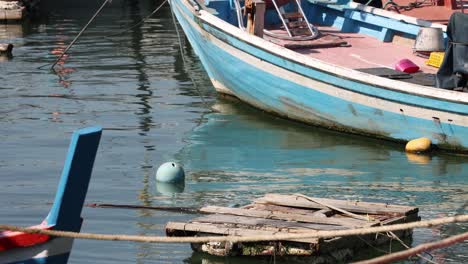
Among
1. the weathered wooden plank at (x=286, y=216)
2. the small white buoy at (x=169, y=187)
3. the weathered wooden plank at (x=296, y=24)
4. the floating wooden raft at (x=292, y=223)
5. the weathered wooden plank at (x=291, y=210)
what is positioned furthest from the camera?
the weathered wooden plank at (x=296, y=24)

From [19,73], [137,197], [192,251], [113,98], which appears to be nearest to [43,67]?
[19,73]

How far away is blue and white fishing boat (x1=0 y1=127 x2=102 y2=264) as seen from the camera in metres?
6.37

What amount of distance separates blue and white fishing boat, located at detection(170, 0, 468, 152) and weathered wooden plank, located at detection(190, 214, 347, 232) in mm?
3771

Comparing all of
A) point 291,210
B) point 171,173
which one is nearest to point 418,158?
point 171,173

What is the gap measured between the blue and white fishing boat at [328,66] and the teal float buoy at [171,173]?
8.57ft

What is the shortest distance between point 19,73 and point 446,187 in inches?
344

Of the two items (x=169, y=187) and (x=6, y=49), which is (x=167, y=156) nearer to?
(x=169, y=187)

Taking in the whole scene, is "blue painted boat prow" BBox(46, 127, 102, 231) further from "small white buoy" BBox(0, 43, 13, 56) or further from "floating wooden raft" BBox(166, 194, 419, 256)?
"small white buoy" BBox(0, 43, 13, 56)

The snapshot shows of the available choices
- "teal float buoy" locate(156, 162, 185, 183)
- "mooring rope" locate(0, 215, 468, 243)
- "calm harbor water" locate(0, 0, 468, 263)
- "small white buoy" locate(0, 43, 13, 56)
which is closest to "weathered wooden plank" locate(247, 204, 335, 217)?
"calm harbor water" locate(0, 0, 468, 263)

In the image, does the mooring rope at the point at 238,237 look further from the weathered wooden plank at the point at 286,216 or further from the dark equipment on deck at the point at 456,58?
the dark equipment on deck at the point at 456,58

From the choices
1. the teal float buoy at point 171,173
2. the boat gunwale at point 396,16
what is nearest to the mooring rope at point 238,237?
the teal float buoy at point 171,173

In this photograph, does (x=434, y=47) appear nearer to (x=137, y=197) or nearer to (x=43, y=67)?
(x=137, y=197)

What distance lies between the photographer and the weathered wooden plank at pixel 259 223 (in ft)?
28.3

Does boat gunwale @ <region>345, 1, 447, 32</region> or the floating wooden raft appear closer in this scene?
the floating wooden raft
